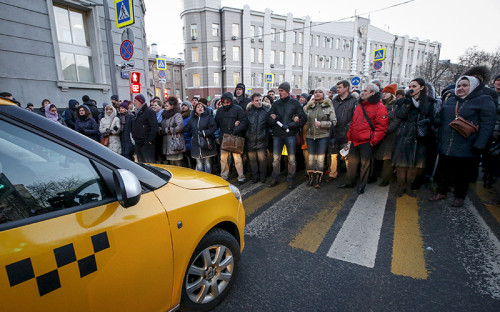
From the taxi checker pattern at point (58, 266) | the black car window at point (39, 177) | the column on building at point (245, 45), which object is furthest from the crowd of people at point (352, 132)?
the column on building at point (245, 45)

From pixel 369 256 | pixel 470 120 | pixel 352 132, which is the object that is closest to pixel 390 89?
pixel 352 132

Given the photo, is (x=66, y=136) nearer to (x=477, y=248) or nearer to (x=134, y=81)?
(x=477, y=248)

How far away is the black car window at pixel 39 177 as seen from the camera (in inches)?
50.0

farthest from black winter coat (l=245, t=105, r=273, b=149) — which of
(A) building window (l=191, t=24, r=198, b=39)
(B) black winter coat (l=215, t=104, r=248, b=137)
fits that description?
(A) building window (l=191, t=24, r=198, b=39)

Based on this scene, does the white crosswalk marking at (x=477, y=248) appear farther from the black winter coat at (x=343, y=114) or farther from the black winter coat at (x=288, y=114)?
the black winter coat at (x=288, y=114)

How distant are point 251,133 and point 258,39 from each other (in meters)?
41.5

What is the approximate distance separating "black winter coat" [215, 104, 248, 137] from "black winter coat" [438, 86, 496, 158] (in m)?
3.69

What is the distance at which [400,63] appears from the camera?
57188mm

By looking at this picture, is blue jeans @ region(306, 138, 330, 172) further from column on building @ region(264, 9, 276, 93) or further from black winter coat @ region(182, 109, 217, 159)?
column on building @ region(264, 9, 276, 93)

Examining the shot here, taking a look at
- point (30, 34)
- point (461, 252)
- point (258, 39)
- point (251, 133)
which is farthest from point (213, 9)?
point (461, 252)

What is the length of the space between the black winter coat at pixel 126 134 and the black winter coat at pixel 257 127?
2.72 metres

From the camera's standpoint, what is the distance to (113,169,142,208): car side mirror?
1387 millimetres

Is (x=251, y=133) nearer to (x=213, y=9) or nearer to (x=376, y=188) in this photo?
(x=376, y=188)

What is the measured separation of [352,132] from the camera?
16.3 ft
